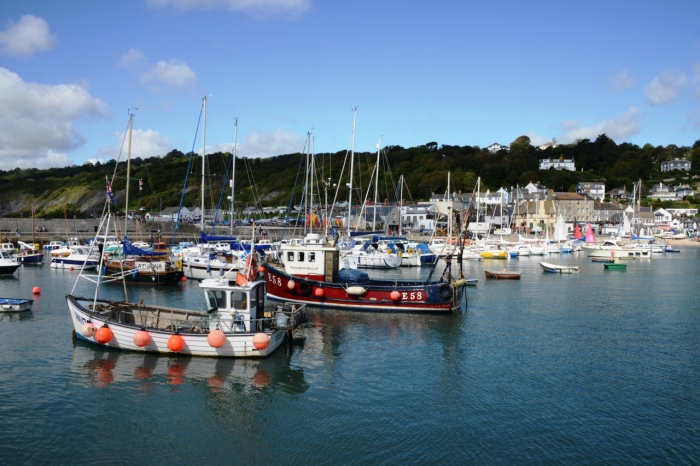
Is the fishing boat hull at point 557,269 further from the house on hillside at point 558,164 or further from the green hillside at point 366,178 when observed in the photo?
the house on hillside at point 558,164

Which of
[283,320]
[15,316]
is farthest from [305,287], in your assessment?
[15,316]

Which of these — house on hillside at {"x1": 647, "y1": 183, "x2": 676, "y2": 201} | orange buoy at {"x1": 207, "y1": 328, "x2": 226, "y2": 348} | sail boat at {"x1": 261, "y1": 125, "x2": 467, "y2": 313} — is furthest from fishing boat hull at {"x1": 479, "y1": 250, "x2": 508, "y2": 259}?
house on hillside at {"x1": 647, "y1": 183, "x2": 676, "y2": 201}

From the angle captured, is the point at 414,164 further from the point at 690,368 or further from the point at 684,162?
the point at 690,368

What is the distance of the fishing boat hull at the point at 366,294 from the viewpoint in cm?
3081

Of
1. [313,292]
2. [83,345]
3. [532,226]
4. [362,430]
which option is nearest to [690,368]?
[362,430]

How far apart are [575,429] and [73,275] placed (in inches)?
1832

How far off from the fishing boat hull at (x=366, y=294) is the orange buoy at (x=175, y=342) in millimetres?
10868

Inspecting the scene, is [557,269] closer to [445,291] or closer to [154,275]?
[445,291]

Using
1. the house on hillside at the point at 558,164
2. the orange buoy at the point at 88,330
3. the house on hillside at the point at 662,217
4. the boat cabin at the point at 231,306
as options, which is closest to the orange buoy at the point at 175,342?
the boat cabin at the point at 231,306

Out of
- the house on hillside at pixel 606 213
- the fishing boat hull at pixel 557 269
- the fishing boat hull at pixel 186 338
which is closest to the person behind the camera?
the fishing boat hull at pixel 186 338

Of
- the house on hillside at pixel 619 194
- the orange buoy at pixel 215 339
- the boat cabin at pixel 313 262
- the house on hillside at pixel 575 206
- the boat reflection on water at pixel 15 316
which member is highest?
the house on hillside at pixel 619 194

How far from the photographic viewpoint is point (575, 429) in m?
15.9

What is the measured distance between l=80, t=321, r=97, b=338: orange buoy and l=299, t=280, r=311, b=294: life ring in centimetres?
1207

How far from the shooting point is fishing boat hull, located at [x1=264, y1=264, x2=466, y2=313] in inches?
1213
